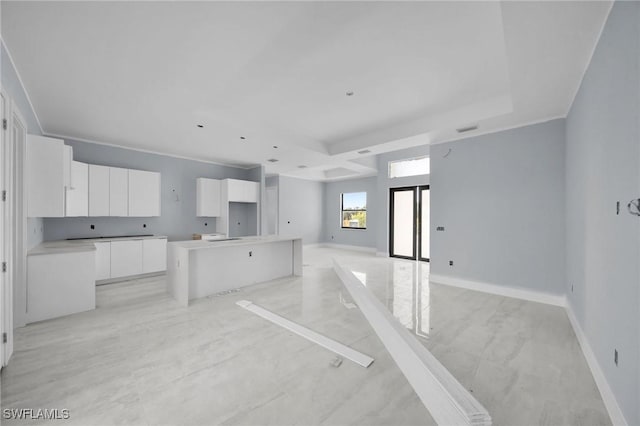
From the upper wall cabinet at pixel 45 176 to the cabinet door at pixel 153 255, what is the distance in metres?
1.93

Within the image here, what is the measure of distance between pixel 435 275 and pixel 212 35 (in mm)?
4929

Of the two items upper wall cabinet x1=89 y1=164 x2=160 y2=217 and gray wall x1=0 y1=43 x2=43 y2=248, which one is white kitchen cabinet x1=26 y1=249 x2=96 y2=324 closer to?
gray wall x1=0 y1=43 x2=43 y2=248

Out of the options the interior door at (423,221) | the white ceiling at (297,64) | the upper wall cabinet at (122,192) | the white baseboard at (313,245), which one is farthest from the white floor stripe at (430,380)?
the white baseboard at (313,245)

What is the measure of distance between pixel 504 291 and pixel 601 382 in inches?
94.2

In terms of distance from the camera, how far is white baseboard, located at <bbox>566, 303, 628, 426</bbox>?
1581 mm

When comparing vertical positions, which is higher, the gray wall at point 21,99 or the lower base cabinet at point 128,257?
the gray wall at point 21,99

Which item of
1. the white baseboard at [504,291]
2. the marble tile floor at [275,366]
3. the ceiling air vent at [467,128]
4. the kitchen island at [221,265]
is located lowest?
the marble tile floor at [275,366]

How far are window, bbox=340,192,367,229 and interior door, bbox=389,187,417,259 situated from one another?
1605 millimetres

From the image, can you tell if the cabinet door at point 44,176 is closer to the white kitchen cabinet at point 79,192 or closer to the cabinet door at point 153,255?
the white kitchen cabinet at point 79,192

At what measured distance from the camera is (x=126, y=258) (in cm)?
482

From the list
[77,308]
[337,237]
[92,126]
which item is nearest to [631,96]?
[77,308]

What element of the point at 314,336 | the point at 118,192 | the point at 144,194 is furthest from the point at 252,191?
the point at 314,336

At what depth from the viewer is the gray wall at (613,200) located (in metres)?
1.43

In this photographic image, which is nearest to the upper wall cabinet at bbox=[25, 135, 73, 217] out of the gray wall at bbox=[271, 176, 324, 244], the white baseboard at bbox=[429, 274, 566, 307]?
the white baseboard at bbox=[429, 274, 566, 307]
